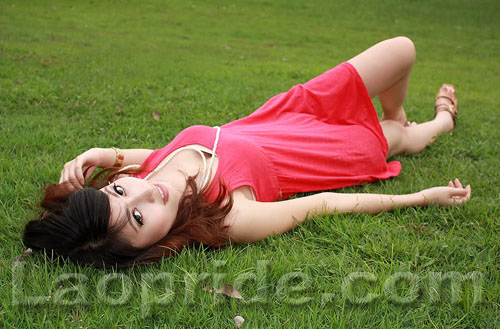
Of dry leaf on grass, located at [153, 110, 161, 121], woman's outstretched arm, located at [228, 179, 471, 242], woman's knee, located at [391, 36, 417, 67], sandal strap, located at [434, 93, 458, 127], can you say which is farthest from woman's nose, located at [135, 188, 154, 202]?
sandal strap, located at [434, 93, 458, 127]

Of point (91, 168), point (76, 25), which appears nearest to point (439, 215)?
point (91, 168)

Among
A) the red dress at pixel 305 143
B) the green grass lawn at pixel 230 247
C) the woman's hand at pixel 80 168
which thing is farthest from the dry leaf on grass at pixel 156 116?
the woman's hand at pixel 80 168

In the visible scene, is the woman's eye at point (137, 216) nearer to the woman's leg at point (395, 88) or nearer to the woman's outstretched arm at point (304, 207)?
the woman's outstretched arm at point (304, 207)

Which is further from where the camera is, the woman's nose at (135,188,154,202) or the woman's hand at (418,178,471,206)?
the woman's hand at (418,178,471,206)

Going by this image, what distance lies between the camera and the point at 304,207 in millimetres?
2588

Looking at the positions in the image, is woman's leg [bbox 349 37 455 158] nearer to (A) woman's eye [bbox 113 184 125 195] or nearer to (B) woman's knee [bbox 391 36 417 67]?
(B) woman's knee [bbox 391 36 417 67]

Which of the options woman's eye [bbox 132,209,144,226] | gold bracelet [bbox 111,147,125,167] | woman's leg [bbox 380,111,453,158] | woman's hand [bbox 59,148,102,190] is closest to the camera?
woman's eye [bbox 132,209,144,226]

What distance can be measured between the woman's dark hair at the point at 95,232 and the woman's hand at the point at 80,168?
0.66ft

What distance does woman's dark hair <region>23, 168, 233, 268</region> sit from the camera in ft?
6.80

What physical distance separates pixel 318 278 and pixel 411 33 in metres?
14.1

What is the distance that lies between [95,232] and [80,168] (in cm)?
72

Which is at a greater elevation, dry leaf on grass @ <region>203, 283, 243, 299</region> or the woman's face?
the woman's face

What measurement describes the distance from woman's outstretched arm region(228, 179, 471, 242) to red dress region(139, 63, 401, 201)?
10.1 inches

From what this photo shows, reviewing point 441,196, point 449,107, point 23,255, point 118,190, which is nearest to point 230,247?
point 118,190
